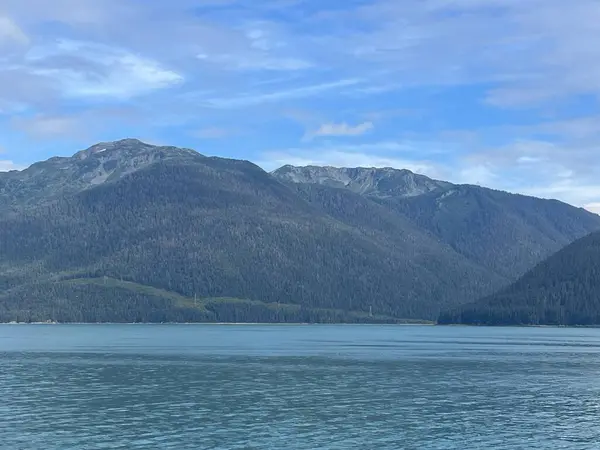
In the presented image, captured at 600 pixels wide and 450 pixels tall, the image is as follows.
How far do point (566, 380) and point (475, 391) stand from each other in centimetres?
2696

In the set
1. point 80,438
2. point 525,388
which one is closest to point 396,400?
point 525,388

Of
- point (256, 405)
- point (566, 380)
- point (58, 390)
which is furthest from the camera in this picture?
point (566, 380)

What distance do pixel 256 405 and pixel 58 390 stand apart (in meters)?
34.7

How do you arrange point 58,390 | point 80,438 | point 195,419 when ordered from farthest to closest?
point 58,390 → point 195,419 → point 80,438

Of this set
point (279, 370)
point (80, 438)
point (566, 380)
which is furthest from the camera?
point (279, 370)

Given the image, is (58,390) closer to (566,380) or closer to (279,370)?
(279,370)

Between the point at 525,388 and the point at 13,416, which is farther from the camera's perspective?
the point at 525,388

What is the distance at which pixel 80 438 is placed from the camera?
86.7 metres

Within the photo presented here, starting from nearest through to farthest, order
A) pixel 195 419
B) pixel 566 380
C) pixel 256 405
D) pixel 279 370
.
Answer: pixel 195 419, pixel 256 405, pixel 566 380, pixel 279 370

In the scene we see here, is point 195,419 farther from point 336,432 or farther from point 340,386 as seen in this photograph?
point 340,386

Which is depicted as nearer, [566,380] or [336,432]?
[336,432]

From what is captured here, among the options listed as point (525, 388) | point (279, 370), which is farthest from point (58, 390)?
point (525, 388)

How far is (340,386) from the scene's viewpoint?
136 m

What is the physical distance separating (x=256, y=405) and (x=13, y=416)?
97.8ft
